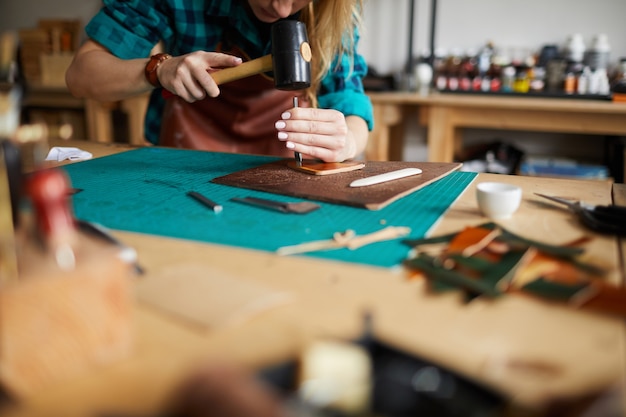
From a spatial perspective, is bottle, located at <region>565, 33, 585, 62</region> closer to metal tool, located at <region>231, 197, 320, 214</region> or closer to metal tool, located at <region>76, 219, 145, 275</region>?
metal tool, located at <region>231, 197, 320, 214</region>

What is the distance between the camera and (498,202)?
90 cm

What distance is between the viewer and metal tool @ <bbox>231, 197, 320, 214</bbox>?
0.93m

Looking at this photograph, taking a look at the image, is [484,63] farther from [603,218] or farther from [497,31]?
[603,218]

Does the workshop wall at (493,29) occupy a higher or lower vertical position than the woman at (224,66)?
higher

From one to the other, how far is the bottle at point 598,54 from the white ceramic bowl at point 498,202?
2471 millimetres

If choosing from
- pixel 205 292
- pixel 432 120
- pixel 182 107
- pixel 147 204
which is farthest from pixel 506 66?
pixel 205 292

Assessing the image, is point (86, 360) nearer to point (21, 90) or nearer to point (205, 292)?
point (205, 292)

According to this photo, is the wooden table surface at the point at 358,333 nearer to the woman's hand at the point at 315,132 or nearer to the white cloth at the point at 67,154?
the woman's hand at the point at 315,132

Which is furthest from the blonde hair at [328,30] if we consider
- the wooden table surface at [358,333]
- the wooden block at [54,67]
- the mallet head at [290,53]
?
the wooden block at [54,67]

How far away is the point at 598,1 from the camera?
303cm

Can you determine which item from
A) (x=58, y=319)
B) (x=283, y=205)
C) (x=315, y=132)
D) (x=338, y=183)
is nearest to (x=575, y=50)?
(x=315, y=132)

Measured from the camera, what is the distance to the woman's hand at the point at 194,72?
127 cm

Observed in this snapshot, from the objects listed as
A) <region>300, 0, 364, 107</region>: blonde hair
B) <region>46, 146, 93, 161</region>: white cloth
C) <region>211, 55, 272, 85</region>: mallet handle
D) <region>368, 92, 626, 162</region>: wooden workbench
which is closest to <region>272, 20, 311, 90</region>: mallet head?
<region>211, 55, 272, 85</region>: mallet handle

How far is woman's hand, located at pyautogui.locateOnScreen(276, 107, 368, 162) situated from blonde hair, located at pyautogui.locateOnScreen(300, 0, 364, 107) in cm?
37
